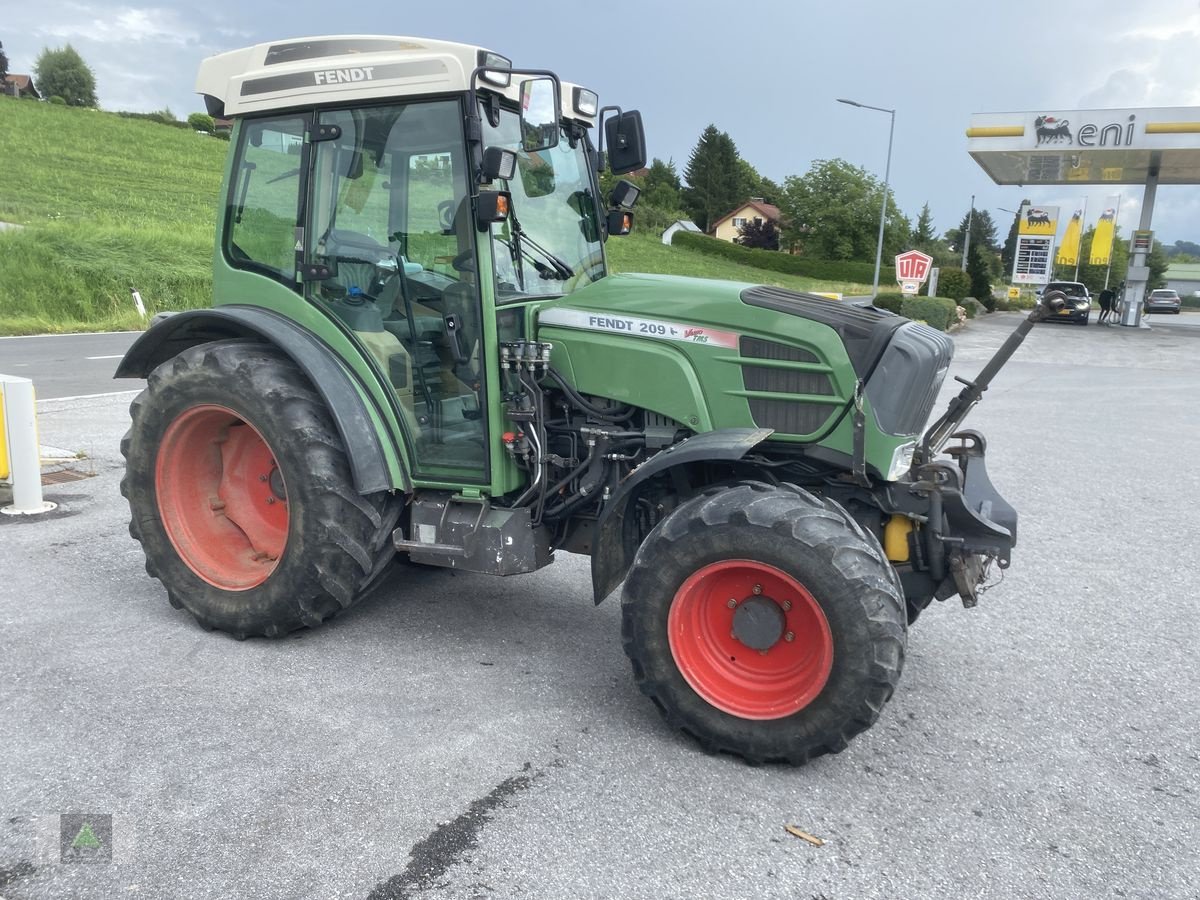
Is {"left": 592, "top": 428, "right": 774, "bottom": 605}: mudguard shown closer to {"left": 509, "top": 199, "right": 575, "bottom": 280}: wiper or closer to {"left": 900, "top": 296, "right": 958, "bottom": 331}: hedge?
{"left": 509, "top": 199, "right": 575, "bottom": 280}: wiper

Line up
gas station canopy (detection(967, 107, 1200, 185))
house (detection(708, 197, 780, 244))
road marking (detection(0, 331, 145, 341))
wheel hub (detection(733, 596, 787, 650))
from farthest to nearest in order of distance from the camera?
house (detection(708, 197, 780, 244)) < gas station canopy (detection(967, 107, 1200, 185)) < road marking (detection(0, 331, 145, 341)) < wheel hub (detection(733, 596, 787, 650))

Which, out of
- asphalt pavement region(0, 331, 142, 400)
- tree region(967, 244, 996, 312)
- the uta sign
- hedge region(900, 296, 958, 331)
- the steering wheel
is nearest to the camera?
the steering wheel

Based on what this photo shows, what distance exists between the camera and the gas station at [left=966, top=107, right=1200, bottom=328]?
26328 mm

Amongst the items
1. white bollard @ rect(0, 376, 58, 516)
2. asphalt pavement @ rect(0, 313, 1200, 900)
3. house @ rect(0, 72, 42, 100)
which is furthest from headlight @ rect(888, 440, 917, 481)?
house @ rect(0, 72, 42, 100)

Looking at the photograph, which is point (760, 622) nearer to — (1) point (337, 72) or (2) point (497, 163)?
(2) point (497, 163)

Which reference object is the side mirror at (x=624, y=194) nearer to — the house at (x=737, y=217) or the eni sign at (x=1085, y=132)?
the eni sign at (x=1085, y=132)

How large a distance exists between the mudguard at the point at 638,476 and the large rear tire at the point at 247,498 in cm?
99

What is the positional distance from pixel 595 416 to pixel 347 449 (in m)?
1.02

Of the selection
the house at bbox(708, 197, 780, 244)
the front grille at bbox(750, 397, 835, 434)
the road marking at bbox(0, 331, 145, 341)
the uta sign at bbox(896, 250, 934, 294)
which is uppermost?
the house at bbox(708, 197, 780, 244)

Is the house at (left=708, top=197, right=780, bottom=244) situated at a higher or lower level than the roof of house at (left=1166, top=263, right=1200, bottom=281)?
higher

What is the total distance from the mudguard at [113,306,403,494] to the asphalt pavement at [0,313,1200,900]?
0.83 m

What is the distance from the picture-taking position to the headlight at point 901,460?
11.4 feet

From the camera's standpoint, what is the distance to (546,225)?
4.08 metres

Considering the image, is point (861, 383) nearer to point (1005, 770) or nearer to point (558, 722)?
point (1005, 770)
